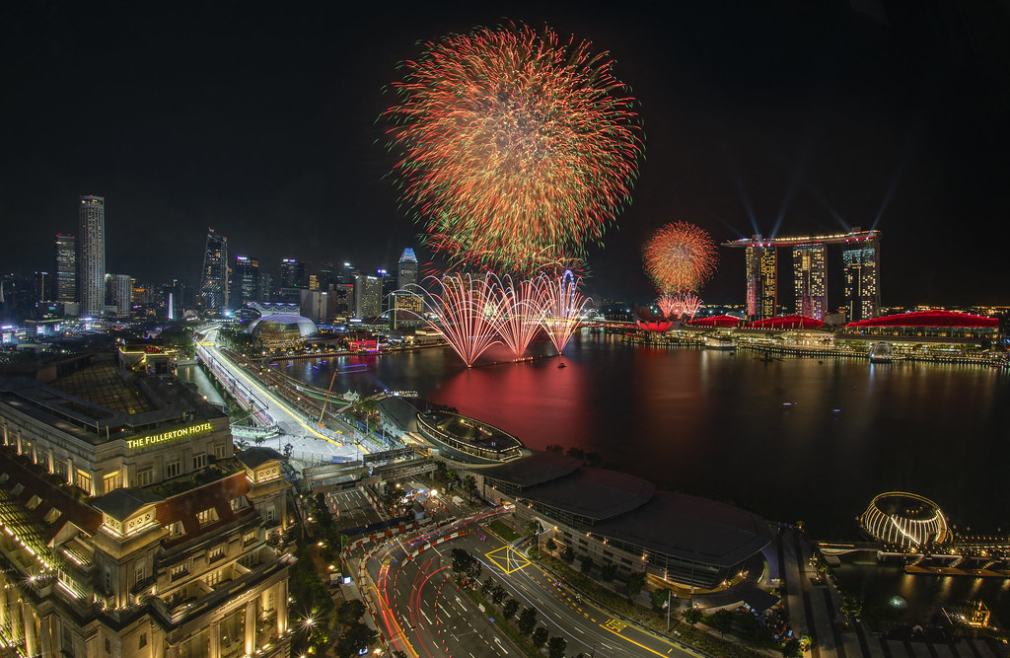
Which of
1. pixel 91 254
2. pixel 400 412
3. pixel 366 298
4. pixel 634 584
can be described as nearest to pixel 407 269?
pixel 366 298

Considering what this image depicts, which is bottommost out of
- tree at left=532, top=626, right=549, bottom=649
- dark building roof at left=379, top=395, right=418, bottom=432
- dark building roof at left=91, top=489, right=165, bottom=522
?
tree at left=532, top=626, right=549, bottom=649

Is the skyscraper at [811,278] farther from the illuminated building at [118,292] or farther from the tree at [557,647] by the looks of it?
the illuminated building at [118,292]

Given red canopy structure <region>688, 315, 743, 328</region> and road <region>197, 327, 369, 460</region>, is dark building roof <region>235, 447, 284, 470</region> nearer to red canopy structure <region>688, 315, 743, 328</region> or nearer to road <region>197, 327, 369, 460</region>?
road <region>197, 327, 369, 460</region>

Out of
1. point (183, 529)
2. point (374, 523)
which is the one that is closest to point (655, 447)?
point (374, 523)

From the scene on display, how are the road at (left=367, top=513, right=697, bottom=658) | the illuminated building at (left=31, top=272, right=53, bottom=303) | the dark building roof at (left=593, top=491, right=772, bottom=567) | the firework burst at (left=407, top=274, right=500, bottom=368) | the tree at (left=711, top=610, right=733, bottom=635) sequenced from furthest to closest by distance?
the illuminated building at (left=31, top=272, right=53, bottom=303)
the firework burst at (left=407, top=274, right=500, bottom=368)
the dark building roof at (left=593, top=491, right=772, bottom=567)
the tree at (left=711, top=610, right=733, bottom=635)
the road at (left=367, top=513, right=697, bottom=658)

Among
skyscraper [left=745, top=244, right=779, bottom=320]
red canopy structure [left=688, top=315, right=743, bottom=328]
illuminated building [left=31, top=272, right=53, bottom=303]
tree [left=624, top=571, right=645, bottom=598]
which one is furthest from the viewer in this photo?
skyscraper [left=745, top=244, right=779, bottom=320]

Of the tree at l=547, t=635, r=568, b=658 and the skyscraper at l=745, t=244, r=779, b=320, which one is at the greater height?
the skyscraper at l=745, t=244, r=779, b=320

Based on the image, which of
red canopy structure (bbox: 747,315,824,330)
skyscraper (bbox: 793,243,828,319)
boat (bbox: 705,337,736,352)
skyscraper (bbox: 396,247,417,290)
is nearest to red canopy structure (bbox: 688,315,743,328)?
red canopy structure (bbox: 747,315,824,330)

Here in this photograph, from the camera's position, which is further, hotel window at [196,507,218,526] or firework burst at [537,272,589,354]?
firework burst at [537,272,589,354]
